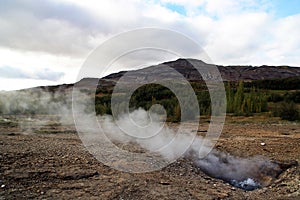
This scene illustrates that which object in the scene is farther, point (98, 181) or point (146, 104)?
point (146, 104)

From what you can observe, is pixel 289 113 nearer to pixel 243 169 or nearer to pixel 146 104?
pixel 146 104

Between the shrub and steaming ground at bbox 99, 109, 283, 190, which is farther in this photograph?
the shrub

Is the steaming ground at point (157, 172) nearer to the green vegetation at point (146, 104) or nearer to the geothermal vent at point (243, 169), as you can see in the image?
the geothermal vent at point (243, 169)

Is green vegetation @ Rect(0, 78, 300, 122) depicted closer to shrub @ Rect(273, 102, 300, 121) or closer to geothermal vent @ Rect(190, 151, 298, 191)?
shrub @ Rect(273, 102, 300, 121)

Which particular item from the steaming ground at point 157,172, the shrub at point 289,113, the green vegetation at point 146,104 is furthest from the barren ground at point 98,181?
the shrub at point 289,113

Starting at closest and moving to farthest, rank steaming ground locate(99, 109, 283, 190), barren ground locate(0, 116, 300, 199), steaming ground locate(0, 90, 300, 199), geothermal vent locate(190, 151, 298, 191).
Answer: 1. barren ground locate(0, 116, 300, 199)
2. steaming ground locate(0, 90, 300, 199)
3. geothermal vent locate(190, 151, 298, 191)
4. steaming ground locate(99, 109, 283, 190)

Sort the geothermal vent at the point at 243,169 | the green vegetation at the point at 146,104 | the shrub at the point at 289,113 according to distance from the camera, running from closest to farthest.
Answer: the geothermal vent at the point at 243,169
the green vegetation at the point at 146,104
the shrub at the point at 289,113

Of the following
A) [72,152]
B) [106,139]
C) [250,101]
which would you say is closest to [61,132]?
[106,139]

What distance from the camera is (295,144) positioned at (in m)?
11.3

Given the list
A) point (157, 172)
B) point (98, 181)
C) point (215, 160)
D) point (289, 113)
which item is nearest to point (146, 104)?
point (289, 113)

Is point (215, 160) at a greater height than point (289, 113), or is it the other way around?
point (289, 113)

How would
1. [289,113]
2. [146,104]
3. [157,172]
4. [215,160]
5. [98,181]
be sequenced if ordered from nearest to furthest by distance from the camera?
[98,181] < [157,172] < [215,160] < [146,104] < [289,113]

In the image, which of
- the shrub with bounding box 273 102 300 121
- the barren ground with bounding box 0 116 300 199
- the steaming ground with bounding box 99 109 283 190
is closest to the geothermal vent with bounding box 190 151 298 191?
the steaming ground with bounding box 99 109 283 190

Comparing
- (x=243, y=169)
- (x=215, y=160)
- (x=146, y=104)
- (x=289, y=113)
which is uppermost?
(x=146, y=104)
